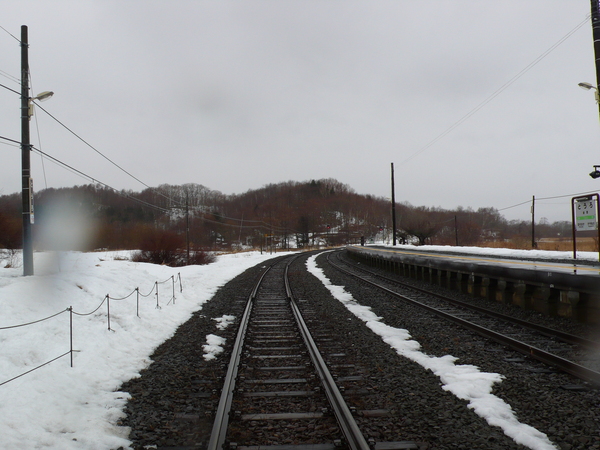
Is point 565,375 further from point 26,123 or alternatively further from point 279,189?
point 279,189

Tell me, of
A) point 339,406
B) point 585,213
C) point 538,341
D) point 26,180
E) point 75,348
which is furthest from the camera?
point 585,213

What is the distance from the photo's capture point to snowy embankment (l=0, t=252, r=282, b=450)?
408cm

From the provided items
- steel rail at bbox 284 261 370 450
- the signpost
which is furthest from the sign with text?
steel rail at bbox 284 261 370 450

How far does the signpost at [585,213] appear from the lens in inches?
461

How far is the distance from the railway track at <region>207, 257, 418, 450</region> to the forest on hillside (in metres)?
14.2

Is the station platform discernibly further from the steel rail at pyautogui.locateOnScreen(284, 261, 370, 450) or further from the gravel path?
the steel rail at pyautogui.locateOnScreen(284, 261, 370, 450)

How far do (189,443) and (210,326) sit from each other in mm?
5557

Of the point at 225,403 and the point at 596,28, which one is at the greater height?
the point at 596,28

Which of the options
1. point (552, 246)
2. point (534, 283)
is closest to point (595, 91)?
point (534, 283)

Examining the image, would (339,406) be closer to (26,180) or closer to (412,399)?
(412,399)

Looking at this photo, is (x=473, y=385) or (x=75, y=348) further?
(x=75, y=348)

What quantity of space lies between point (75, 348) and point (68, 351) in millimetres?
245

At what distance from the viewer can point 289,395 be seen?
4.97 m

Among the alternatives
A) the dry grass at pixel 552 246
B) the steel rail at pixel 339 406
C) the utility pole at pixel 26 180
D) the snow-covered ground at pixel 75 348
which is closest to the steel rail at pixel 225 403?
the snow-covered ground at pixel 75 348
